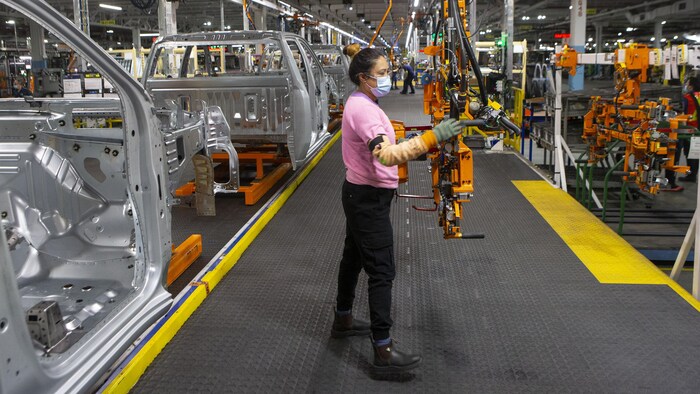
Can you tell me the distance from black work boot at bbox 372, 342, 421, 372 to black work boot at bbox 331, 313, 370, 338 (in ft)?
1.28

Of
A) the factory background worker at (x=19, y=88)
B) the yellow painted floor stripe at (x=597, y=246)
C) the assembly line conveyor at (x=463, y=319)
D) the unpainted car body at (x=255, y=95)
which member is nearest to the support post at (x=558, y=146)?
the yellow painted floor stripe at (x=597, y=246)

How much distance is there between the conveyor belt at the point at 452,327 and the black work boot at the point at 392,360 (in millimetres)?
57

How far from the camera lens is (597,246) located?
471cm

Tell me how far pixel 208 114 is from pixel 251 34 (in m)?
1.50

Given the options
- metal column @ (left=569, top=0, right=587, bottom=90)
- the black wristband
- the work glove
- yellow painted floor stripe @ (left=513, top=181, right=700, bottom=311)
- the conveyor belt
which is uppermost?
metal column @ (left=569, top=0, right=587, bottom=90)

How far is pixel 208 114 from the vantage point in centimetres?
523

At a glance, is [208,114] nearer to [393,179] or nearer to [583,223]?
[393,179]

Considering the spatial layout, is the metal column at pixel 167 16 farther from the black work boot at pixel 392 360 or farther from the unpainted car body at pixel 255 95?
the black work boot at pixel 392 360

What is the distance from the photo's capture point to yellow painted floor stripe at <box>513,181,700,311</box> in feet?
13.3

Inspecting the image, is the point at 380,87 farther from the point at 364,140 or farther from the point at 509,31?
the point at 509,31

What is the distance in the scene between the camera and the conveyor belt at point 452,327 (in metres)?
2.81

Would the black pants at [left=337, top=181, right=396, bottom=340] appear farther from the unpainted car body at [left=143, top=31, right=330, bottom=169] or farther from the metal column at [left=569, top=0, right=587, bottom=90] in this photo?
the metal column at [left=569, top=0, right=587, bottom=90]

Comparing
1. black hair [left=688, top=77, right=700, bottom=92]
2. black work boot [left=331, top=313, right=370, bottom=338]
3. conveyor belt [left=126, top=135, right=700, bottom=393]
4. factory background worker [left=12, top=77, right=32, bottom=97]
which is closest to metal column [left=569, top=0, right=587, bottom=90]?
black hair [left=688, top=77, right=700, bottom=92]

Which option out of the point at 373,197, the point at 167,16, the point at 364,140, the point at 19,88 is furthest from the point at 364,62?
the point at 19,88
